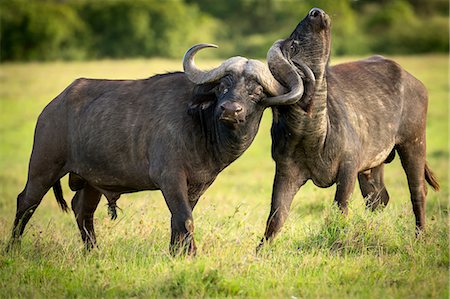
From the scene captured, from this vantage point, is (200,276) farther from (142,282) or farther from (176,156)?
(176,156)

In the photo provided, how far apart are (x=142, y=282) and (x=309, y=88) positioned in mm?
2687

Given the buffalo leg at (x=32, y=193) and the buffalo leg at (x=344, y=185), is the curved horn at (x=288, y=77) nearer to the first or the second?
the buffalo leg at (x=344, y=185)

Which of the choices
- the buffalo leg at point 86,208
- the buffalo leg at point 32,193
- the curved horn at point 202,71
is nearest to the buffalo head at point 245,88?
the curved horn at point 202,71

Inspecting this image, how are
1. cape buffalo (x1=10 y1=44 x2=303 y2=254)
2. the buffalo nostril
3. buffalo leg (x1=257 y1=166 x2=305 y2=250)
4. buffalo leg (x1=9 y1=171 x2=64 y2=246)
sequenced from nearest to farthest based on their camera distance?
cape buffalo (x1=10 y1=44 x2=303 y2=254)
the buffalo nostril
buffalo leg (x1=257 y1=166 x2=305 y2=250)
buffalo leg (x1=9 y1=171 x2=64 y2=246)

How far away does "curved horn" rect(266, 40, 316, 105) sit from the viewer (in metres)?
8.26

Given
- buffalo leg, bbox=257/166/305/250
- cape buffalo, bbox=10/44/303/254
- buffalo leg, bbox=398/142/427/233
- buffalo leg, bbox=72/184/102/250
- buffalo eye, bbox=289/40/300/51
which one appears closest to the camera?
cape buffalo, bbox=10/44/303/254

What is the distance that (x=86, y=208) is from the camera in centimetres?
1020

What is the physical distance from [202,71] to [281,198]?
165cm

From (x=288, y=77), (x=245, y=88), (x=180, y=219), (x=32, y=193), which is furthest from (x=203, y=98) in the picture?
(x=32, y=193)

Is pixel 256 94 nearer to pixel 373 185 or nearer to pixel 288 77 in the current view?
pixel 288 77

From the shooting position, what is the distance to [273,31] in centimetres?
6241

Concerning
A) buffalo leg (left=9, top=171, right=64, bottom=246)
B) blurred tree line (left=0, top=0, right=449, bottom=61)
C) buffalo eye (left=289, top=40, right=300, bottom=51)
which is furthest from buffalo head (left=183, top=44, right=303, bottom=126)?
blurred tree line (left=0, top=0, right=449, bottom=61)

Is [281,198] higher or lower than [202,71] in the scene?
lower

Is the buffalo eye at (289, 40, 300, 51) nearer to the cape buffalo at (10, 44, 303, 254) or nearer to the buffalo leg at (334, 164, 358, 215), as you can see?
the cape buffalo at (10, 44, 303, 254)
